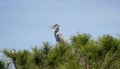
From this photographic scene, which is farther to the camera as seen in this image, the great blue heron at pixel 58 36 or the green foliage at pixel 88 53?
the great blue heron at pixel 58 36

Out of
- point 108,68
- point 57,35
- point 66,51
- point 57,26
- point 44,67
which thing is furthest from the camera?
point 57,26

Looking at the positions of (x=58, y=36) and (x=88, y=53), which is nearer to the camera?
(x=88, y=53)

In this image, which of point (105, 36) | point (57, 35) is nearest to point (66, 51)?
point (105, 36)

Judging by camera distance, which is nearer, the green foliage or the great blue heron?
the green foliage

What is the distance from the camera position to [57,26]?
13.5m

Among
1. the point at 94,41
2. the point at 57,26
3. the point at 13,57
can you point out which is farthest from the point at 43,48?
the point at 57,26

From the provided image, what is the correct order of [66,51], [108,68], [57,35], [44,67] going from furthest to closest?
[57,35] → [44,67] → [66,51] → [108,68]

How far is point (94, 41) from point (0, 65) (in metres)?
2.51

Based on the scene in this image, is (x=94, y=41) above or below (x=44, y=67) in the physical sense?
above

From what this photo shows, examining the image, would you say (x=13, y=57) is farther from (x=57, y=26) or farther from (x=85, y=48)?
(x=57, y=26)

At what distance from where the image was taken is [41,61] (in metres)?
7.36

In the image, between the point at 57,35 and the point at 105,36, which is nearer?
the point at 105,36

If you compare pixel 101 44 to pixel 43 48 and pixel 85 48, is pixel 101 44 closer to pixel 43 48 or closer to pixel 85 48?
pixel 85 48

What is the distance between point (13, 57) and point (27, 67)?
370 mm
